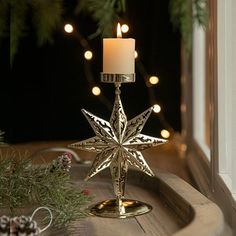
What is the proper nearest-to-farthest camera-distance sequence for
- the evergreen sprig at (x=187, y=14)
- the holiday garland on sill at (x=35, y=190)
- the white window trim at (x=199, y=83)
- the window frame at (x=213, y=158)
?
1. the holiday garland on sill at (x=35, y=190)
2. the window frame at (x=213, y=158)
3. the evergreen sprig at (x=187, y=14)
4. the white window trim at (x=199, y=83)

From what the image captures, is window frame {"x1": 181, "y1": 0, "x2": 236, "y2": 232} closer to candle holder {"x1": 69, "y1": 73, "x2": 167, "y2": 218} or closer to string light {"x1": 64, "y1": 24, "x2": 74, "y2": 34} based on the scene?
candle holder {"x1": 69, "y1": 73, "x2": 167, "y2": 218}

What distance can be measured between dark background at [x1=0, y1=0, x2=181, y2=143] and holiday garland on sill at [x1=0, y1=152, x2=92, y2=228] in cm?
93

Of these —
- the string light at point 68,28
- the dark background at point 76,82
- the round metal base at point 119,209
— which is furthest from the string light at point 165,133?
the round metal base at point 119,209

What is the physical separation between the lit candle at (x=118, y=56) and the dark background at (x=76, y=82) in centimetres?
93

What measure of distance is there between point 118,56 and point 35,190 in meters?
0.23

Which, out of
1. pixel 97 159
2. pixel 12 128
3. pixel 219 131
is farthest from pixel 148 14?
pixel 97 159

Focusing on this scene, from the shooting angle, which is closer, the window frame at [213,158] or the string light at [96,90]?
the window frame at [213,158]

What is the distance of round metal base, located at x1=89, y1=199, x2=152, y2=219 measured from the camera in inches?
37.5

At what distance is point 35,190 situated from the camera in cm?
94

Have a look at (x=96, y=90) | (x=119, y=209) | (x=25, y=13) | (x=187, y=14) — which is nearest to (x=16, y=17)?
(x=25, y=13)

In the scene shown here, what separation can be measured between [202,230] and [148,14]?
1.20 metres

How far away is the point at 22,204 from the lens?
947 mm

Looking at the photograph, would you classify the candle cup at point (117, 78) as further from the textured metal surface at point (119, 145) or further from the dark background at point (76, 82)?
the dark background at point (76, 82)

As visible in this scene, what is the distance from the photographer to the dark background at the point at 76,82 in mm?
1876
